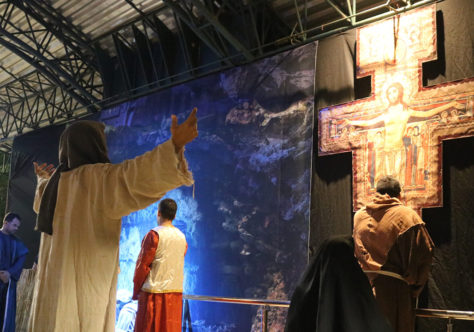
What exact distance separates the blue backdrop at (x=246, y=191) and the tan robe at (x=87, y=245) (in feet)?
10.9

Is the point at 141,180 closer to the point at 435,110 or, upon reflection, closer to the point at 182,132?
the point at 182,132

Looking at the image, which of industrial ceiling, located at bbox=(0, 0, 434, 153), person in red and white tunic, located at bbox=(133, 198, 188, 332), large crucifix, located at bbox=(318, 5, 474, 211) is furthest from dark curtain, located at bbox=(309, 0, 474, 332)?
person in red and white tunic, located at bbox=(133, 198, 188, 332)

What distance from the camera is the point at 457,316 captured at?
9.21 ft

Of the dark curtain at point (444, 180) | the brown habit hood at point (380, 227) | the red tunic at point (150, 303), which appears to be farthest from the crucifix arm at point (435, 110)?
the red tunic at point (150, 303)

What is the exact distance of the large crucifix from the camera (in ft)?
14.4

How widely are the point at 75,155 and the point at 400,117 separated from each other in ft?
11.1

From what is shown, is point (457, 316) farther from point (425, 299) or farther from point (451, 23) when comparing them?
point (451, 23)

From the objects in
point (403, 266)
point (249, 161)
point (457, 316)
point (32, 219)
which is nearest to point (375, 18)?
point (249, 161)

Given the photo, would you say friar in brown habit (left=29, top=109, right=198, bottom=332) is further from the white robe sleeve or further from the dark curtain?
the dark curtain

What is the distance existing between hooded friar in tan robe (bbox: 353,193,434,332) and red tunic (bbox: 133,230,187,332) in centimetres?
203

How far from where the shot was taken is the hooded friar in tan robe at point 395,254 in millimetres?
3463

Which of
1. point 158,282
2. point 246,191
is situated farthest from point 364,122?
point 158,282

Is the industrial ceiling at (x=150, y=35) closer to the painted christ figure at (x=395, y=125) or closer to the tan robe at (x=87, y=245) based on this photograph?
the painted christ figure at (x=395, y=125)

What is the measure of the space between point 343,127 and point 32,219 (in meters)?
6.69
